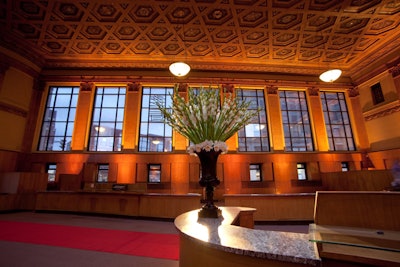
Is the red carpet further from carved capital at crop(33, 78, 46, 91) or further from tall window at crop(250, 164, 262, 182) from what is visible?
carved capital at crop(33, 78, 46, 91)

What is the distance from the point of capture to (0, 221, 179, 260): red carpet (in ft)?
11.0

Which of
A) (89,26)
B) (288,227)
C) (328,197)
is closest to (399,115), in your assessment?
(288,227)

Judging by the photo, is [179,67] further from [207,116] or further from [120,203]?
[207,116]

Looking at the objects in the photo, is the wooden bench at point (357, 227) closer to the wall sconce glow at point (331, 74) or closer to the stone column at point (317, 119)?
the wall sconce glow at point (331, 74)

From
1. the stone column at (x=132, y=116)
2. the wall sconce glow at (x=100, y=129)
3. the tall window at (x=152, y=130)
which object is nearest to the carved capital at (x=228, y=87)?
the tall window at (x=152, y=130)

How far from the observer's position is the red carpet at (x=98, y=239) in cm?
336

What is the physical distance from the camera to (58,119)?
10.2 m

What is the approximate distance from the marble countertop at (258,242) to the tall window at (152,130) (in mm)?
8753

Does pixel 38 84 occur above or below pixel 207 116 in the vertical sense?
above

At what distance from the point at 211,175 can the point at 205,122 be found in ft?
1.92

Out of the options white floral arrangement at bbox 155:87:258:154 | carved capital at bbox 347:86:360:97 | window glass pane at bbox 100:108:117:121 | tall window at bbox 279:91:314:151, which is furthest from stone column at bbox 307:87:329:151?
window glass pane at bbox 100:108:117:121

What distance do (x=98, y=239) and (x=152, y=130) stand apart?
22.5 feet

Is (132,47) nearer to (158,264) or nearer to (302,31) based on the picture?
(302,31)

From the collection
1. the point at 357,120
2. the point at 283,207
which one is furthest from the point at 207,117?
the point at 357,120
